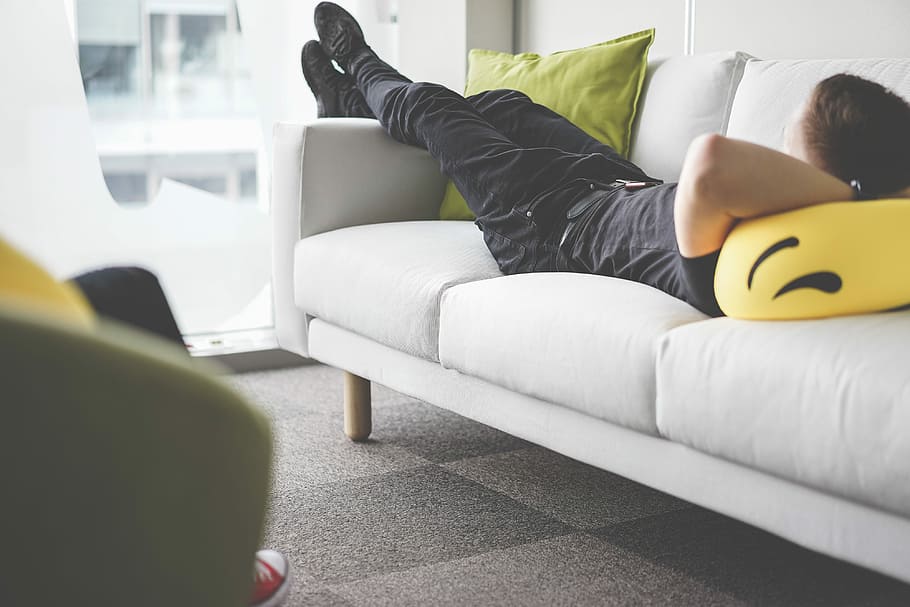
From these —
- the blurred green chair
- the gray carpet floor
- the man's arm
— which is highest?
the man's arm

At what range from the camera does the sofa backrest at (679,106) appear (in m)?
2.15

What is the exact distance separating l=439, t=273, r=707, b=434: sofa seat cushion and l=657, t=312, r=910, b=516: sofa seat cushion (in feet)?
0.18

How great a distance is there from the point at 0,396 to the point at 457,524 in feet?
3.98

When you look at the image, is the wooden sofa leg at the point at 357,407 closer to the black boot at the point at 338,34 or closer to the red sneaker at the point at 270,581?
the black boot at the point at 338,34

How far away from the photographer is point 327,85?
2609 mm

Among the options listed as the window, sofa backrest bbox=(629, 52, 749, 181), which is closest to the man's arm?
sofa backrest bbox=(629, 52, 749, 181)

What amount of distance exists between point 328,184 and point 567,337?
0.96 meters

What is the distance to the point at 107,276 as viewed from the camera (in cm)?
111

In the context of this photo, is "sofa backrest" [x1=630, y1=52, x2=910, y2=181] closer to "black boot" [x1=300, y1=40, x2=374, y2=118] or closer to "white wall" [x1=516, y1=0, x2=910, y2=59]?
"white wall" [x1=516, y1=0, x2=910, y2=59]

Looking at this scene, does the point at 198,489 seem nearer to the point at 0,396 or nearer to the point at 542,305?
the point at 0,396

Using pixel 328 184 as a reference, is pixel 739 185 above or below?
above

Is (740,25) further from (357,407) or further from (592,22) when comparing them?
(357,407)

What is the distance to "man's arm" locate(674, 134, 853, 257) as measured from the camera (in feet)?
4.16

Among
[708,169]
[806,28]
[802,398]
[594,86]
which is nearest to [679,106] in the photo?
[594,86]
